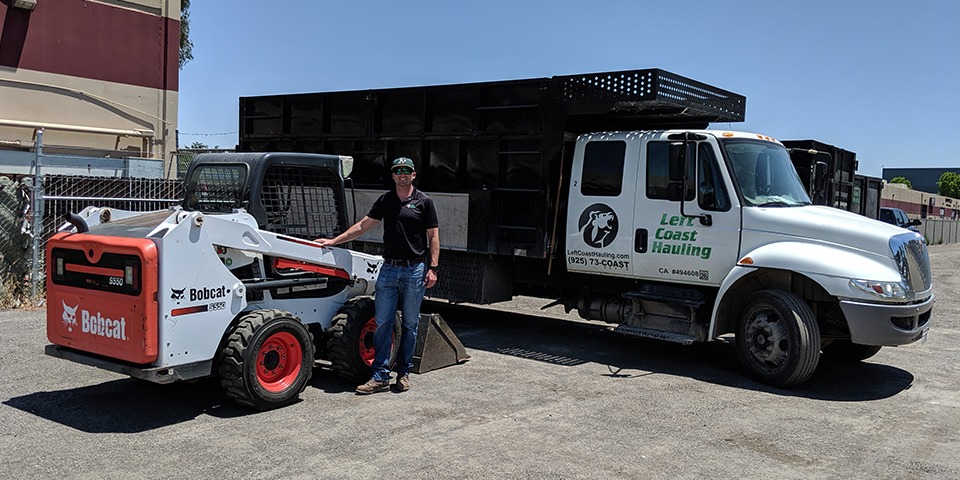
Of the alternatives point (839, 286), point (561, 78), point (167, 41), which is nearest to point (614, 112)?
point (561, 78)

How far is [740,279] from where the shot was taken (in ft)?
26.7

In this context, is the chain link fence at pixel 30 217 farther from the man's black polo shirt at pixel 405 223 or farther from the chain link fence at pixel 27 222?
the man's black polo shirt at pixel 405 223

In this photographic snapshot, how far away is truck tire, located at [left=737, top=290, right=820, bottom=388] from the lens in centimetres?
769

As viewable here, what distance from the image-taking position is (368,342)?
24.9 feet

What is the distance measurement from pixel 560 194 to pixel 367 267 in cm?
292

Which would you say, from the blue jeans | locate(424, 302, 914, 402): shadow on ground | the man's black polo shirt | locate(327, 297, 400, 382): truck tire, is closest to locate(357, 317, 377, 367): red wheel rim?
locate(327, 297, 400, 382): truck tire

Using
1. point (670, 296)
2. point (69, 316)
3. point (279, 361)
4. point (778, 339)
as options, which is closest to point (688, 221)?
point (670, 296)

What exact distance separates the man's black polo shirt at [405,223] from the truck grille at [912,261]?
4.41m

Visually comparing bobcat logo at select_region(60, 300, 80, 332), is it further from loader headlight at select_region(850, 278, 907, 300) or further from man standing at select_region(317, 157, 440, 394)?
loader headlight at select_region(850, 278, 907, 300)

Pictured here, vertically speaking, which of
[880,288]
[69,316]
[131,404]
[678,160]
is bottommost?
[131,404]

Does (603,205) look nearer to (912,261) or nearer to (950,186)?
(912,261)

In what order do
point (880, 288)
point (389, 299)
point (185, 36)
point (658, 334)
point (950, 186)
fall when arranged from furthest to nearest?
point (950, 186) < point (185, 36) < point (658, 334) < point (880, 288) < point (389, 299)

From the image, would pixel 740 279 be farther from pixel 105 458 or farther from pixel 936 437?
pixel 105 458

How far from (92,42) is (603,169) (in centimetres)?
1245
